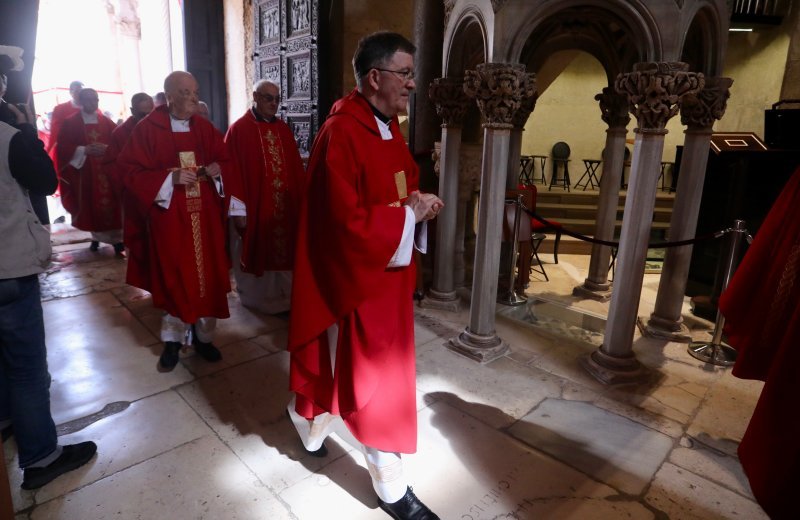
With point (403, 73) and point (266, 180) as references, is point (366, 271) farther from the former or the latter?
point (266, 180)

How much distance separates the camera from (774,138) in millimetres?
5555

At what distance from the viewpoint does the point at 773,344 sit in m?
2.48

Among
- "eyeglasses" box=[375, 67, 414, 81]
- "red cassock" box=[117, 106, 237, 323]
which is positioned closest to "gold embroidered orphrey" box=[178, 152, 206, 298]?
"red cassock" box=[117, 106, 237, 323]

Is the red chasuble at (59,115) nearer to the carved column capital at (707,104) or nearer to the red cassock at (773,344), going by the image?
the carved column capital at (707,104)

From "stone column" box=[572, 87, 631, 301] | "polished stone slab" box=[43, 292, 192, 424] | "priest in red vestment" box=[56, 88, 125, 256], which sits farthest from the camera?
"priest in red vestment" box=[56, 88, 125, 256]

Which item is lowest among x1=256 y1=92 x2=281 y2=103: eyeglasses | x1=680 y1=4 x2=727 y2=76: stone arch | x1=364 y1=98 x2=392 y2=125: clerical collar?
x1=364 y1=98 x2=392 y2=125: clerical collar

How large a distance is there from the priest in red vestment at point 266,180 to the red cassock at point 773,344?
3354mm

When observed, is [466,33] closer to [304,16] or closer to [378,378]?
[304,16]

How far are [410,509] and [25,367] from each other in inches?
73.7

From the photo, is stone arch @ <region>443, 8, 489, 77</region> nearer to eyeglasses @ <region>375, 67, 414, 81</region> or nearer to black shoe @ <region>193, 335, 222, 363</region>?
eyeglasses @ <region>375, 67, 414, 81</region>

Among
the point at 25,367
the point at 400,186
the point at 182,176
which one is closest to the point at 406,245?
the point at 400,186

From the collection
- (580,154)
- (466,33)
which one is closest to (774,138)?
(466,33)

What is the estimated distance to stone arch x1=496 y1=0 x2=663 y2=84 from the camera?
3.44 meters

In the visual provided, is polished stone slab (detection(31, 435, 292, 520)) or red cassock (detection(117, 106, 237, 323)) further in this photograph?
red cassock (detection(117, 106, 237, 323))
